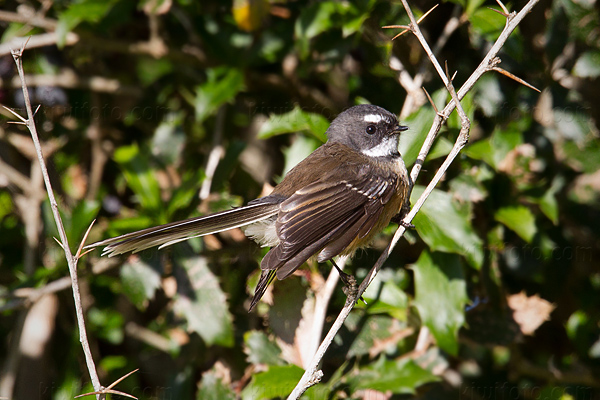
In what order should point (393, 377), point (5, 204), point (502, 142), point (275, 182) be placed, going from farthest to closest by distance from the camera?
1. point (5, 204)
2. point (275, 182)
3. point (502, 142)
4. point (393, 377)

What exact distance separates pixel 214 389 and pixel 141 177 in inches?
53.5

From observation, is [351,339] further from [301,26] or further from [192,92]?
[192,92]

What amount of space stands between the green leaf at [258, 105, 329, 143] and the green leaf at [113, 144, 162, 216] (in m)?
0.83

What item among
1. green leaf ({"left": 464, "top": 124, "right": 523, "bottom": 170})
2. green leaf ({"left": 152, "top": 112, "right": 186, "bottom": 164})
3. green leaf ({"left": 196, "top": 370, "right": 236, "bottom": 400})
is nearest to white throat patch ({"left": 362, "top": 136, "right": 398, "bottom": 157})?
green leaf ({"left": 464, "top": 124, "right": 523, "bottom": 170})

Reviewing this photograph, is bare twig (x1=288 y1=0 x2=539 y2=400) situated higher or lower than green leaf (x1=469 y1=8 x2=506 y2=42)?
lower

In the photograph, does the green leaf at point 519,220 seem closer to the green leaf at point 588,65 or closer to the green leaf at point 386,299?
the green leaf at point 386,299

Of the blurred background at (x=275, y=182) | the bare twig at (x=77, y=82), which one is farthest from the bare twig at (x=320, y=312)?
the bare twig at (x=77, y=82)

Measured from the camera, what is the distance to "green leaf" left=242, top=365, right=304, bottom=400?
3.05 metres

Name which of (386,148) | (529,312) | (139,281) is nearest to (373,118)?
(386,148)

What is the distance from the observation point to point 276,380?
3057 millimetres

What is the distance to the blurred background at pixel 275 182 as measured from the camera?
3391 mm

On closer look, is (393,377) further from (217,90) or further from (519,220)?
(217,90)

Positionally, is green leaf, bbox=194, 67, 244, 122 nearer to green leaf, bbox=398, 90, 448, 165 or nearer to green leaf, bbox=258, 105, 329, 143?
green leaf, bbox=258, 105, 329, 143

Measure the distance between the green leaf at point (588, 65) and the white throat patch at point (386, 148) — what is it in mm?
1248
